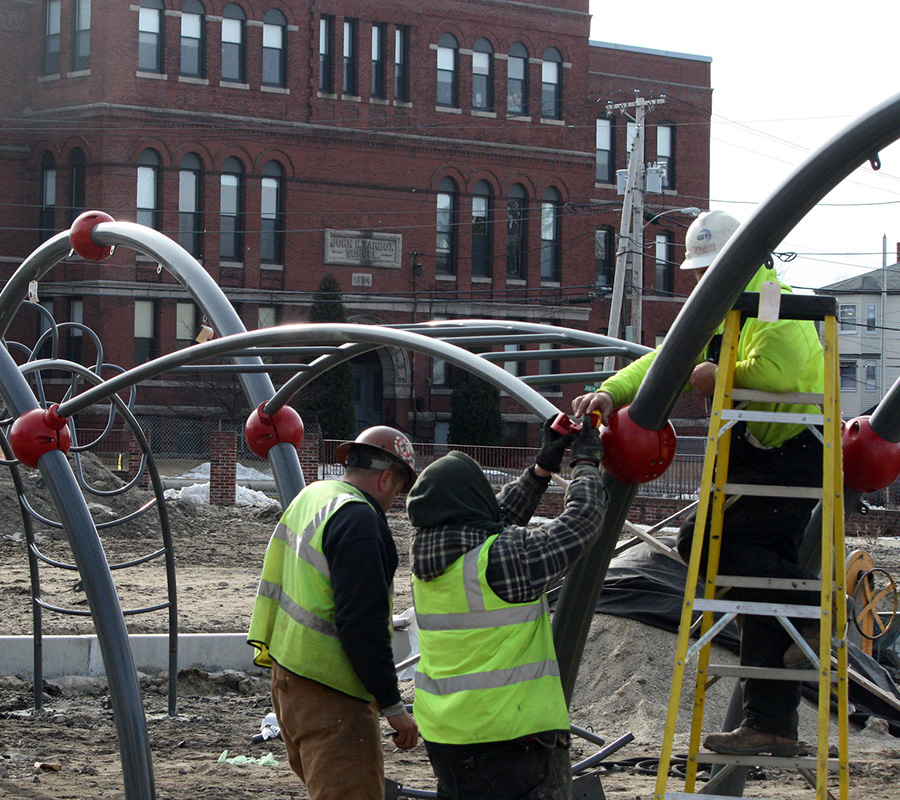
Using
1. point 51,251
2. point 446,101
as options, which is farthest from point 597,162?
point 51,251

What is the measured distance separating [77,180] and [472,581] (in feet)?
108

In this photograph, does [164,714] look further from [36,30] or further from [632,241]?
[36,30]

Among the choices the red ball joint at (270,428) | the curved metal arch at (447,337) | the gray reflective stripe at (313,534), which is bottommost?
the gray reflective stripe at (313,534)

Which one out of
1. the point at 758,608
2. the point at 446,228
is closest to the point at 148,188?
the point at 446,228

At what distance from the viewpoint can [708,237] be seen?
4.64 meters

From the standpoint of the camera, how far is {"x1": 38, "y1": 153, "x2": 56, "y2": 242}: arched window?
34.4 metres

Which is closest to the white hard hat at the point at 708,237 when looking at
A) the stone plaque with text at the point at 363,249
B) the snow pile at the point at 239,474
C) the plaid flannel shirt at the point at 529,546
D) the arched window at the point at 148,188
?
the plaid flannel shirt at the point at 529,546

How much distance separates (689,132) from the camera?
42375 millimetres

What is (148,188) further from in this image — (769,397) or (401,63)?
(769,397)

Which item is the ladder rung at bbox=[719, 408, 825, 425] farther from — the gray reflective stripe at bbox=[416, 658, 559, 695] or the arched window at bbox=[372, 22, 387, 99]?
the arched window at bbox=[372, 22, 387, 99]

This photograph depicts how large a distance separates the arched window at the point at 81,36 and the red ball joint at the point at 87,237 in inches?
1157

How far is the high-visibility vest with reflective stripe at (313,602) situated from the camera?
14.1ft

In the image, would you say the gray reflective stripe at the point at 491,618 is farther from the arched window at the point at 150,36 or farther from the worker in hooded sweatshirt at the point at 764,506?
the arched window at the point at 150,36

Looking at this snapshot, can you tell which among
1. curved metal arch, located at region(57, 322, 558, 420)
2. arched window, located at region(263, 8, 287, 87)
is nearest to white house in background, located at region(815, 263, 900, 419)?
arched window, located at region(263, 8, 287, 87)
